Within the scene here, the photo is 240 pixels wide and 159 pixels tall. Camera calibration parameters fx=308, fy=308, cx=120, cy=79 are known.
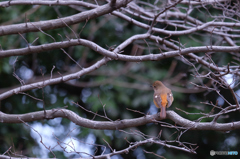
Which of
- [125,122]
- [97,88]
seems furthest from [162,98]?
[97,88]

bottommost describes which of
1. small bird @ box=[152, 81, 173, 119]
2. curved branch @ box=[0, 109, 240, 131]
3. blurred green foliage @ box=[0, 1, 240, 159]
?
blurred green foliage @ box=[0, 1, 240, 159]

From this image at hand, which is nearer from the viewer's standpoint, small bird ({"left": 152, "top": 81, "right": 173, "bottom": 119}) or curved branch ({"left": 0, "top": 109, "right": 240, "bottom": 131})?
curved branch ({"left": 0, "top": 109, "right": 240, "bottom": 131})

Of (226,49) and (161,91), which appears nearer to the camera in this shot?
(226,49)

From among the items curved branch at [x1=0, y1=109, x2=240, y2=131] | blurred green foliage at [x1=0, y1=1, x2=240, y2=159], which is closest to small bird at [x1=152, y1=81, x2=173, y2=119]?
curved branch at [x1=0, y1=109, x2=240, y2=131]

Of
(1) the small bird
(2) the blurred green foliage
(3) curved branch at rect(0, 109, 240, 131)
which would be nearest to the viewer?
(3) curved branch at rect(0, 109, 240, 131)

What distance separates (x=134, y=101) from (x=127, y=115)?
0.47m

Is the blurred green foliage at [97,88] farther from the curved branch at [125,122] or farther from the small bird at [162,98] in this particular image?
the curved branch at [125,122]

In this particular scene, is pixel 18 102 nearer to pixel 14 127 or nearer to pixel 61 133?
pixel 14 127

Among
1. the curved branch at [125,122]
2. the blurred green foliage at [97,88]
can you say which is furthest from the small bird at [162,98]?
the blurred green foliage at [97,88]

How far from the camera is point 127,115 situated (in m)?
7.11

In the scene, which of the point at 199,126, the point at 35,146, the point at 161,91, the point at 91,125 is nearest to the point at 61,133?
the point at 35,146

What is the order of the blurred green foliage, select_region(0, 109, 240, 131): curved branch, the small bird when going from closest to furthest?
select_region(0, 109, 240, 131): curved branch → the small bird → the blurred green foliage

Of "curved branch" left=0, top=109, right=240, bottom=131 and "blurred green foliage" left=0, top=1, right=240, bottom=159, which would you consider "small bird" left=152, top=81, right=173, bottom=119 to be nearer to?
"curved branch" left=0, top=109, right=240, bottom=131

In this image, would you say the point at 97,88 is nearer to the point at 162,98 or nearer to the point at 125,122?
the point at 162,98
